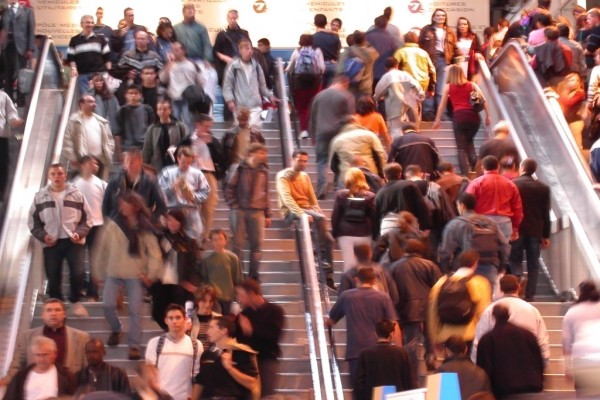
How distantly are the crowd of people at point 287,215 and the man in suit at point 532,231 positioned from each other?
0.8 inches

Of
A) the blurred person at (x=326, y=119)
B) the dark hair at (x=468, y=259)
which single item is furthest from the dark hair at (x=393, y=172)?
the blurred person at (x=326, y=119)

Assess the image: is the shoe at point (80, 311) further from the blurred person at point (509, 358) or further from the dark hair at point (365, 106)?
the dark hair at point (365, 106)

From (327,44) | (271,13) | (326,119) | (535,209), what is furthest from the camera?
(271,13)

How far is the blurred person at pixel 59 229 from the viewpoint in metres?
15.4

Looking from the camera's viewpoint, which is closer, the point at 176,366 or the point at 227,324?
the point at 227,324

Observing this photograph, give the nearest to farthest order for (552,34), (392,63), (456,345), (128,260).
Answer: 1. (456,345)
2. (128,260)
3. (392,63)
4. (552,34)

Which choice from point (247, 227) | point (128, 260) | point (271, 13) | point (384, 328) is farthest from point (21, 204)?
point (271, 13)

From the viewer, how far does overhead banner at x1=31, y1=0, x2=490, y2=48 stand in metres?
27.9

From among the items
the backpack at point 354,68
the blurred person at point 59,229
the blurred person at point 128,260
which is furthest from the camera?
the backpack at point 354,68

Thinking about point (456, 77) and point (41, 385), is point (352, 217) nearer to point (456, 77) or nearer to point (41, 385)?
point (41, 385)

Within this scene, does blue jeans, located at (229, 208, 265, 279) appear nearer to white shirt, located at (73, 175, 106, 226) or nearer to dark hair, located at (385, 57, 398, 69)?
white shirt, located at (73, 175, 106, 226)

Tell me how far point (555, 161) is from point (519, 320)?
5.06 meters

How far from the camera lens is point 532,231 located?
15.7m

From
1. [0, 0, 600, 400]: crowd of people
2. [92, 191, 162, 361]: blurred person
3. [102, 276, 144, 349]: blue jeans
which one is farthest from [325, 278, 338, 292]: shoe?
[102, 276, 144, 349]: blue jeans
